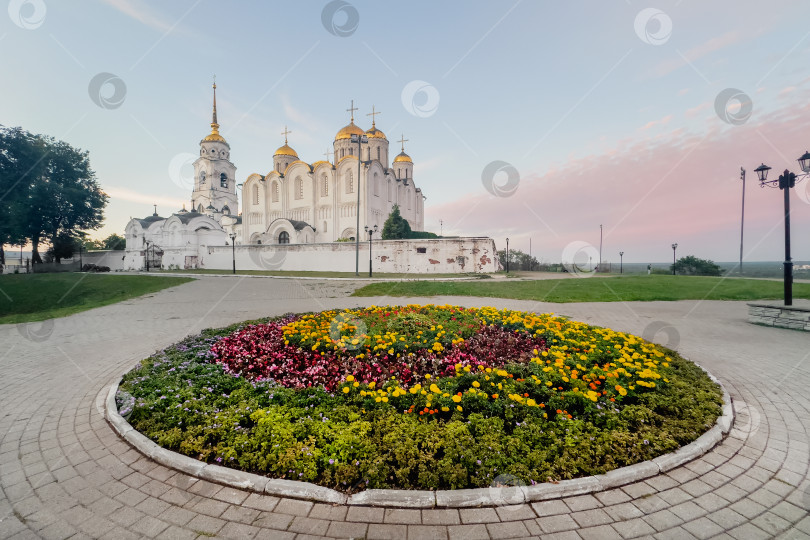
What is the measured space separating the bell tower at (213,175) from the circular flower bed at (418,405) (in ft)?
174

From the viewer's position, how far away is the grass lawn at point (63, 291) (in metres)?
17.5

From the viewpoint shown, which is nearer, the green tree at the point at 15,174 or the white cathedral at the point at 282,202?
the green tree at the point at 15,174

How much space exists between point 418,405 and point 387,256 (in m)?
31.2

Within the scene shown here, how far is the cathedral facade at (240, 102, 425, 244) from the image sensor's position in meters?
42.9

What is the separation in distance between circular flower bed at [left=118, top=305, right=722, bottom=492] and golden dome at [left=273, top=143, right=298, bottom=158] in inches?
2123

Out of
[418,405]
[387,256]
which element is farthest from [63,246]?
[418,405]

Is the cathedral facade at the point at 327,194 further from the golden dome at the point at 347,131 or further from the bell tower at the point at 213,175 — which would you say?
the bell tower at the point at 213,175

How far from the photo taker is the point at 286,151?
54062 mm

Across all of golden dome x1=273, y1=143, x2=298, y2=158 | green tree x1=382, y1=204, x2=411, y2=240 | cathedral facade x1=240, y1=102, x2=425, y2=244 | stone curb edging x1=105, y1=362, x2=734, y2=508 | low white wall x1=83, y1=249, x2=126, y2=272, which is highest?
golden dome x1=273, y1=143, x2=298, y2=158

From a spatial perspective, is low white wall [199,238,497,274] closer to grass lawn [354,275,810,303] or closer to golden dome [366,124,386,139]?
grass lawn [354,275,810,303]

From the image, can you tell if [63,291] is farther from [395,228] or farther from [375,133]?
[375,133]

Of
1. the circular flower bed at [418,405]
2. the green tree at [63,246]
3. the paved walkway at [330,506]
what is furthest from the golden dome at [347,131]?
the paved walkway at [330,506]

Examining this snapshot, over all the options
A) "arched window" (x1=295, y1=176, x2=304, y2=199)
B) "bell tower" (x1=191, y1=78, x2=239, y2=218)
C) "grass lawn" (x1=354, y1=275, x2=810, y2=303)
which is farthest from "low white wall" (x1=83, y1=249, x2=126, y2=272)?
"grass lawn" (x1=354, y1=275, x2=810, y2=303)

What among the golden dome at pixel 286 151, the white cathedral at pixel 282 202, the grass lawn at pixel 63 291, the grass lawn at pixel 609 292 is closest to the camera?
the grass lawn at pixel 609 292
